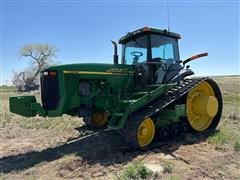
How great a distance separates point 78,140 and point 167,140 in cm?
230

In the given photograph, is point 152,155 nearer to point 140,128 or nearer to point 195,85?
point 140,128

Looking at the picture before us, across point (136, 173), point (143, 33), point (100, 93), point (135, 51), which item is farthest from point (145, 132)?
point (143, 33)

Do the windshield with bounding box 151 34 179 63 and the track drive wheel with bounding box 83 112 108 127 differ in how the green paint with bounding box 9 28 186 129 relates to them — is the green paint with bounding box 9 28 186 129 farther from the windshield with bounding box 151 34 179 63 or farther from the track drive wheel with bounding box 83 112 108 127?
the track drive wheel with bounding box 83 112 108 127

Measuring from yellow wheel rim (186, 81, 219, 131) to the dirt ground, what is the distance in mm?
470

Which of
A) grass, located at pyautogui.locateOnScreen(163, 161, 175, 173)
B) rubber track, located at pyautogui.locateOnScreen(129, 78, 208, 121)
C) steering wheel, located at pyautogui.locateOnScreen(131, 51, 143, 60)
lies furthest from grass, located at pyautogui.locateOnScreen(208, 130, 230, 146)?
steering wheel, located at pyautogui.locateOnScreen(131, 51, 143, 60)

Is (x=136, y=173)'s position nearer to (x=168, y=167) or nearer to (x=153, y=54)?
(x=168, y=167)

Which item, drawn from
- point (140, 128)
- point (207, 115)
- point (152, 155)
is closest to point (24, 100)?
point (140, 128)

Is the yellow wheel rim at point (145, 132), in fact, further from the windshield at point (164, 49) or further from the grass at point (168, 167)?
the windshield at point (164, 49)

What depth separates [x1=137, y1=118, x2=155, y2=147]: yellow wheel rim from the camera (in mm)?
6410

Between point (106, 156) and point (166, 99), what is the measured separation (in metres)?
2.19

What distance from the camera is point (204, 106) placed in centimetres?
778

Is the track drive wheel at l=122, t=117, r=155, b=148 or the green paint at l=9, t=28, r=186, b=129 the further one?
the green paint at l=9, t=28, r=186, b=129

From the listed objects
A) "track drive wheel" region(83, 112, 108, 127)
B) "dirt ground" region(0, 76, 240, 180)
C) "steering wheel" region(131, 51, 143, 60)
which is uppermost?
"steering wheel" region(131, 51, 143, 60)

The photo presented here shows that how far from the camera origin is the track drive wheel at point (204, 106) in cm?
782
